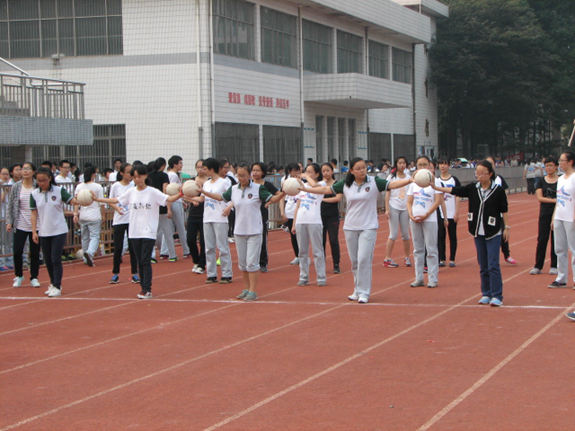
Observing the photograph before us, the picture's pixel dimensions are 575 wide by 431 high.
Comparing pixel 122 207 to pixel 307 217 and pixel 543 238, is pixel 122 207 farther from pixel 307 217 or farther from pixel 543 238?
pixel 543 238

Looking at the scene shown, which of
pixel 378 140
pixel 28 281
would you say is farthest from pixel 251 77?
pixel 28 281

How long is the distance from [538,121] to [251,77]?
39.8 m

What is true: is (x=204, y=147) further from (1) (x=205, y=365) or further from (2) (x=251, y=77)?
(1) (x=205, y=365)

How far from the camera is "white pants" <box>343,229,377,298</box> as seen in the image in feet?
36.3

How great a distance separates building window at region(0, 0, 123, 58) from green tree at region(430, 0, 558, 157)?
1136 inches

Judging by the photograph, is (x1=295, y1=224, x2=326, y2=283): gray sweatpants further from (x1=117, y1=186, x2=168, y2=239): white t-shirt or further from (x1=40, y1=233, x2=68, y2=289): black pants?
(x1=40, y1=233, x2=68, y2=289): black pants

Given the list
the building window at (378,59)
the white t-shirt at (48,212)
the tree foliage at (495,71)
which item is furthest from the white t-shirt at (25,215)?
the tree foliage at (495,71)

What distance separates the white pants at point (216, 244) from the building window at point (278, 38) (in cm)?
2196

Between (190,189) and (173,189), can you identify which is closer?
(190,189)

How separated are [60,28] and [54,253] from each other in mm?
21021

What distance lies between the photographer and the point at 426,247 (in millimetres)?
12586

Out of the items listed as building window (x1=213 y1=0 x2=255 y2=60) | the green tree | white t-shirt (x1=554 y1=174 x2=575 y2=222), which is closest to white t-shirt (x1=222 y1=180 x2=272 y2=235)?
white t-shirt (x1=554 y1=174 x2=575 y2=222)

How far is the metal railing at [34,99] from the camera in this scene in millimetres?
22172

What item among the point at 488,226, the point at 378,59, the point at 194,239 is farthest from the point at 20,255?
the point at 378,59
